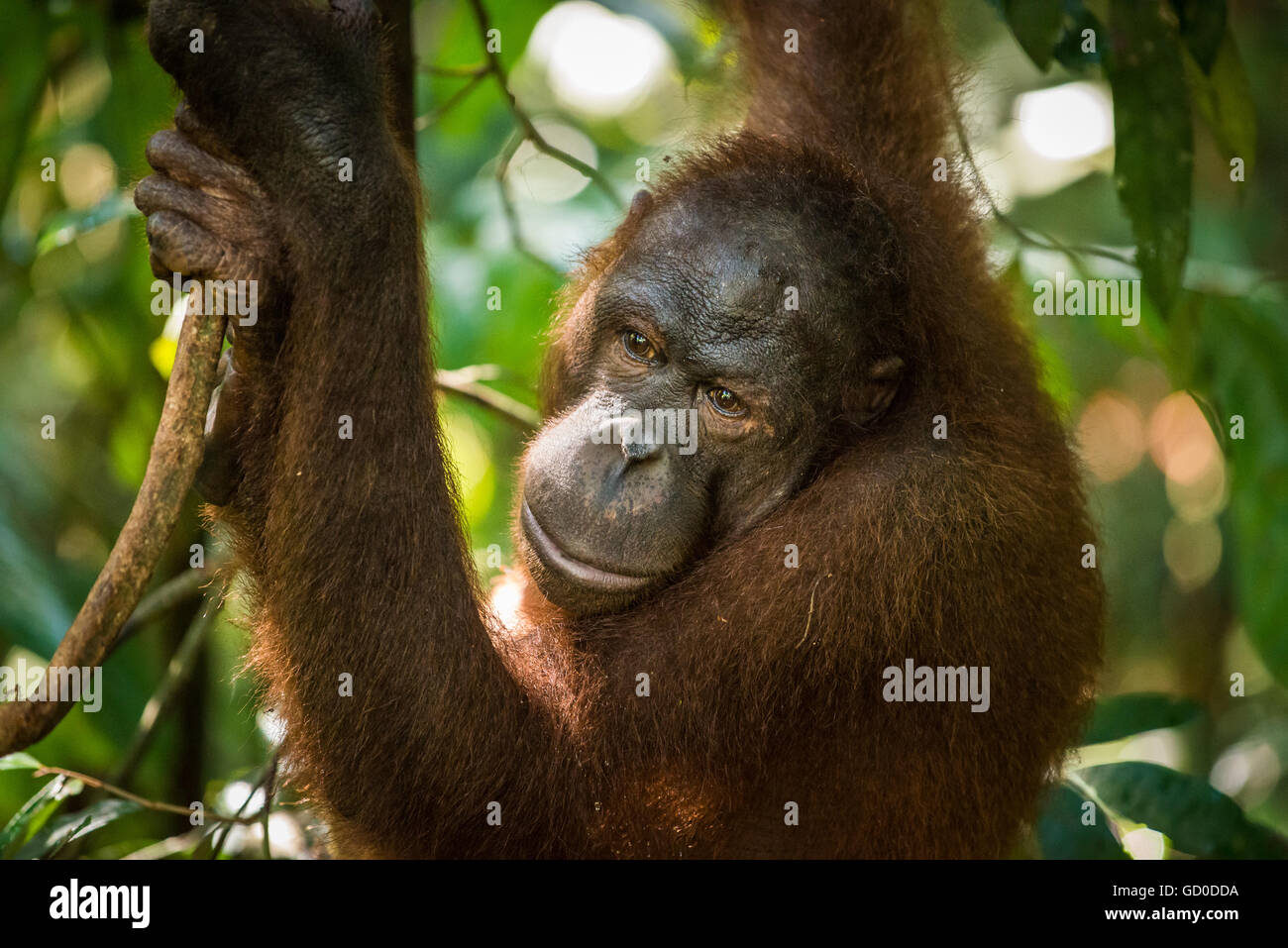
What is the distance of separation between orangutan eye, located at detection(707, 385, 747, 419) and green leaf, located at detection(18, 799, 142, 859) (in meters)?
2.07

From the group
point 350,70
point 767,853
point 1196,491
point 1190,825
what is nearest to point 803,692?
point 767,853

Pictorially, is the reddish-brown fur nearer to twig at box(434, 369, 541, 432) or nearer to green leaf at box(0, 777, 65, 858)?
twig at box(434, 369, 541, 432)

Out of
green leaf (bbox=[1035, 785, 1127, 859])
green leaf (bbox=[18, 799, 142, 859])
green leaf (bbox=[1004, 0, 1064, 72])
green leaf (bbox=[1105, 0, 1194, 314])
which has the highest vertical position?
green leaf (bbox=[1004, 0, 1064, 72])

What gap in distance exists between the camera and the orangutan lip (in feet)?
10.8

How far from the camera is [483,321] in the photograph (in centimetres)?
582

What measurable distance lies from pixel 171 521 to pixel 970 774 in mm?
2233

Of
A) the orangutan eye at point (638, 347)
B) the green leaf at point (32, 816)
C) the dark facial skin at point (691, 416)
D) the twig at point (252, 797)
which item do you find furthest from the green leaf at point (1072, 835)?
the green leaf at point (32, 816)

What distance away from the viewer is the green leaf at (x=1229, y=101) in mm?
3930

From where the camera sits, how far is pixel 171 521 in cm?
265

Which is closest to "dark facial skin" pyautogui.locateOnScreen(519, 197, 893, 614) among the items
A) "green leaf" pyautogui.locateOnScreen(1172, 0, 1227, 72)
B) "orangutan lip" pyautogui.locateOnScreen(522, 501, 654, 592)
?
"orangutan lip" pyautogui.locateOnScreen(522, 501, 654, 592)

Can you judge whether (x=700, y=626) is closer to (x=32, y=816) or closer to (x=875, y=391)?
(x=875, y=391)

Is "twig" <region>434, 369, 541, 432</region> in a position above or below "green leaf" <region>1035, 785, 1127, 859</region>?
above

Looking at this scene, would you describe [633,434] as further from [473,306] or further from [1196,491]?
[1196,491]

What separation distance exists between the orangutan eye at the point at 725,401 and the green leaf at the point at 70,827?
2.07m
